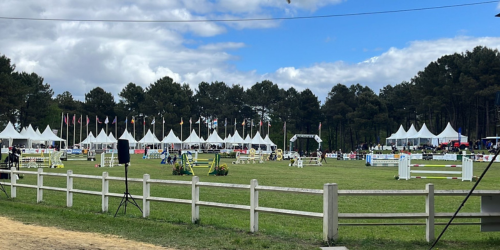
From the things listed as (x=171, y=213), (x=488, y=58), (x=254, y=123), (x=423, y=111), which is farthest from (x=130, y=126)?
(x=171, y=213)

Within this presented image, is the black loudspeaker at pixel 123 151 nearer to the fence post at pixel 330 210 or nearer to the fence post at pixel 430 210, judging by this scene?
the fence post at pixel 330 210

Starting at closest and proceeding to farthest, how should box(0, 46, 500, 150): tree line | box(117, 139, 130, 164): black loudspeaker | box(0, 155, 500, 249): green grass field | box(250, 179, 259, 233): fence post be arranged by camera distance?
box(0, 155, 500, 249): green grass field → box(250, 179, 259, 233): fence post → box(117, 139, 130, 164): black loudspeaker → box(0, 46, 500, 150): tree line

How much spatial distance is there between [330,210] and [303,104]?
4046 inches

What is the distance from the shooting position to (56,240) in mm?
9828

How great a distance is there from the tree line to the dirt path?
7595cm

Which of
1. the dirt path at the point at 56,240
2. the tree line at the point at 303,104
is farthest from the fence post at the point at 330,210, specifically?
the tree line at the point at 303,104

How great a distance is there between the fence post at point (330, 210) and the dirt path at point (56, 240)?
3.00m

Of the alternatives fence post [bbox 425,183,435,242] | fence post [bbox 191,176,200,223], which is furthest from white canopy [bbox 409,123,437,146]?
fence post [bbox 425,183,435,242]

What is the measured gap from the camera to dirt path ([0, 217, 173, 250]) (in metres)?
9.18

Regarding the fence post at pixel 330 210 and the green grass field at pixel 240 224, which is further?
the green grass field at pixel 240 224

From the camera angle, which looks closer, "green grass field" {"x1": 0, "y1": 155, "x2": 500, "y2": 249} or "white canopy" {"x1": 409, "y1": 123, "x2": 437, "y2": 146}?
"green grass field" {"x1": 0, "y1": 155, "x2": 500, "y2": 249}

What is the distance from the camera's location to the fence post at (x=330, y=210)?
9.28 metres

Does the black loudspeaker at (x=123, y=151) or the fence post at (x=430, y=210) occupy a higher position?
the black loudspeaker at (x=123, y=151)

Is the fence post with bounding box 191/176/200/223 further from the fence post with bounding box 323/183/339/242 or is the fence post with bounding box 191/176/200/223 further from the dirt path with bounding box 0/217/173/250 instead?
the fence post with bounding box 323/183/339/242
